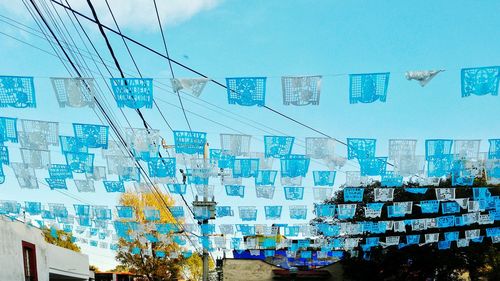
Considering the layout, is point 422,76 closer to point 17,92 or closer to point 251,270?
point 17,92

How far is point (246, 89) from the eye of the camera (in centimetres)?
819

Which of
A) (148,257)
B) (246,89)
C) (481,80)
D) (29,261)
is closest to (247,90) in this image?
(246,89)

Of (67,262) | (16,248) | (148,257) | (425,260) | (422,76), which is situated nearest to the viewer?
(422,76)

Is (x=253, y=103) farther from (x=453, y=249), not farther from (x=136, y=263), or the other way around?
(x=136, y=263)

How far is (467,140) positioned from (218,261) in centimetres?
3101

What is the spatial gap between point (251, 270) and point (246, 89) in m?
31.2

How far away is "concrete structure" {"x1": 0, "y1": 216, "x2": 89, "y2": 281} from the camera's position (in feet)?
56.7

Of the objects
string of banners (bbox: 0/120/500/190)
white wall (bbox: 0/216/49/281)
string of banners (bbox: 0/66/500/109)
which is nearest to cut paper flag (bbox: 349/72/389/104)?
string of banners (bbox: 0/66/500/109)

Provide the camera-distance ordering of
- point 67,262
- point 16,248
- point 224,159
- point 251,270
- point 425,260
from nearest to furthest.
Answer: point 224,159 < point 16,248 < point 67,262 < point 425,260 < point 251,270

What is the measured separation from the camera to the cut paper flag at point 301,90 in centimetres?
820

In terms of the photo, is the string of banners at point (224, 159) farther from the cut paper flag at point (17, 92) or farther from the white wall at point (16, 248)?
the white wall at point (16, 248)

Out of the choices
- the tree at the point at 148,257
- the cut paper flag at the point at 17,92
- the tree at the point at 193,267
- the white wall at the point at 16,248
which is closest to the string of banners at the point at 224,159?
the cut paper flag at the point at 17,92

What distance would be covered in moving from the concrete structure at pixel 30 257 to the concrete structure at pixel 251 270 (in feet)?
44.0

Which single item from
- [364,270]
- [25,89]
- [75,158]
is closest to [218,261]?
[364,270]
